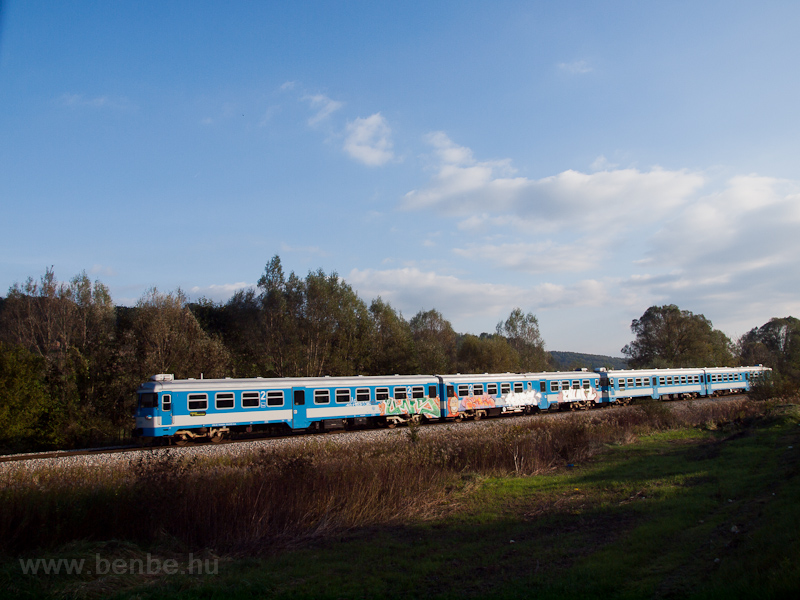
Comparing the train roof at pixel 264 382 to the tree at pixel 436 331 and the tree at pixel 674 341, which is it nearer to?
the tree at pixel 436 331

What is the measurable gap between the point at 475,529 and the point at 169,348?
26817 millimetres

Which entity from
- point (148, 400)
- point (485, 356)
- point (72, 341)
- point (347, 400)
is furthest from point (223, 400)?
point (485, 356)

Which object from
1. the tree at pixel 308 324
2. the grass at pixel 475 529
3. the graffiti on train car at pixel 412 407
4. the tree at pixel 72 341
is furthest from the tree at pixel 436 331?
the grass at pixel 475 529

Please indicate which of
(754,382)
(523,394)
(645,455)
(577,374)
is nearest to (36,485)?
(645,455)

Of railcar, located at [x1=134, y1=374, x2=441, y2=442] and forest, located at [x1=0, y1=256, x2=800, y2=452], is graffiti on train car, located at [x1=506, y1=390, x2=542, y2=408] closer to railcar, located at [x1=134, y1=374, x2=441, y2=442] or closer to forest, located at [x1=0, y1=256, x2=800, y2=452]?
railcar, located at [x1=134, y1=374, x2=441, y2=442]

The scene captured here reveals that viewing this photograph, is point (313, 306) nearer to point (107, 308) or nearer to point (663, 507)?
point (107, 308)

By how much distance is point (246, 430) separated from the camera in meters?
20.8

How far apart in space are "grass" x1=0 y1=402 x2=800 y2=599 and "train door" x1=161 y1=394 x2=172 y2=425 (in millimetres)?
7228

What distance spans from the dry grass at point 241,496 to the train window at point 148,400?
23.1 ft

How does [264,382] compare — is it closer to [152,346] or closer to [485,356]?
[152,346]

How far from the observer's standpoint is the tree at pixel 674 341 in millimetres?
64812

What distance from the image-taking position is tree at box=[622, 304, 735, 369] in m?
64.8

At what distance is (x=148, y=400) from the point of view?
747 inches

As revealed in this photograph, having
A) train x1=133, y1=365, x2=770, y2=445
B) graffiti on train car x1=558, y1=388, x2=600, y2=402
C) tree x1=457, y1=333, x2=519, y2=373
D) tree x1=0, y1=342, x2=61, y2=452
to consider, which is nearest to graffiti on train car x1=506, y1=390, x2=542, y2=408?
train x1=133, y1=365, x2=770, y2=445
